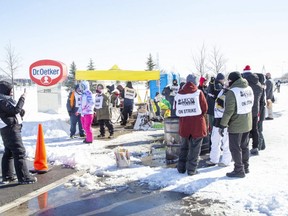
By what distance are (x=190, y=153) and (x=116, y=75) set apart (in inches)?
418

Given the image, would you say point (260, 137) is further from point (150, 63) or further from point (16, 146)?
point (150, 63)

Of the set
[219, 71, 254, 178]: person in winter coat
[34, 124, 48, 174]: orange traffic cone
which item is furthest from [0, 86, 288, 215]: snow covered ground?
[34, 124, 48, 174]: orange traffic cone

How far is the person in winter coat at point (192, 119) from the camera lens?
20.5 feet

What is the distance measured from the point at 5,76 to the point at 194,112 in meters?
29.3

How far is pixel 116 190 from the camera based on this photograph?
19.1 feet

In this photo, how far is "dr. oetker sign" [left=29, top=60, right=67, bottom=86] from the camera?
→ 10383 mm

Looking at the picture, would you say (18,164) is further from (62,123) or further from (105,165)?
(62,123)

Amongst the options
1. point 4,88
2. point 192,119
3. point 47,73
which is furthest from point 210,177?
point 47,73

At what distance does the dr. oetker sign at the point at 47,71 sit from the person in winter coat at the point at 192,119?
17.5 feet

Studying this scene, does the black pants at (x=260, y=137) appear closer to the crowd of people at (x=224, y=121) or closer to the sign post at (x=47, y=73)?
the crowd of people at (x=224, y=121)

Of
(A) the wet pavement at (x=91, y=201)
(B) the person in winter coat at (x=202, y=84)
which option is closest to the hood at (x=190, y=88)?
(A) the wet pavement at (x=91, y=201)

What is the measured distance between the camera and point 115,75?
1642 cm

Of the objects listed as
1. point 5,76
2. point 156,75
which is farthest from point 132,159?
point 5,76

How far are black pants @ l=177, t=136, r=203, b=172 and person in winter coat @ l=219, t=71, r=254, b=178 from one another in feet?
1.93
